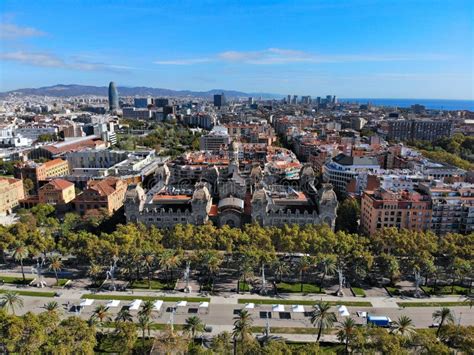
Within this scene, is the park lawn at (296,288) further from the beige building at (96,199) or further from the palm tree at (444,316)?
the beige building at (96,199)

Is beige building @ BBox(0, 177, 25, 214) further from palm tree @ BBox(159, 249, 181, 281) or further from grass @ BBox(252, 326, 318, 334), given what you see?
grass @ BBox(252, 326, 318, 334)

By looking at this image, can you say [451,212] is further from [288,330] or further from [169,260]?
[169,260]

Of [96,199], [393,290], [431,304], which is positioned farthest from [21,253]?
[431,304]

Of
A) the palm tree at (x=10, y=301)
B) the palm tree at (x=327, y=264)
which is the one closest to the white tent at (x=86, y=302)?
the palm tree at (x=10, y=301)

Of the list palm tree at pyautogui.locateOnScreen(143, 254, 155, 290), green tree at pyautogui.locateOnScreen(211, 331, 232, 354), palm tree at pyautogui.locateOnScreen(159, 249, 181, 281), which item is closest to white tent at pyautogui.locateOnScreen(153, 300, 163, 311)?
palm tree at pyautogui.locateOnScreen(143, 254, 155, 290)

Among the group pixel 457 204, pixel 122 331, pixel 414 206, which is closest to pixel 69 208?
pixel 122 331

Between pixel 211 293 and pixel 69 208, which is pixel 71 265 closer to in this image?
pixel 211 293
